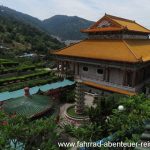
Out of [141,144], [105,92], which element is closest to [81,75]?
[105,92]

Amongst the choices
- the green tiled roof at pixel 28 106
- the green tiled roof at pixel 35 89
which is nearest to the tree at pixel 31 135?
the green tiled roof at pixel 28 106

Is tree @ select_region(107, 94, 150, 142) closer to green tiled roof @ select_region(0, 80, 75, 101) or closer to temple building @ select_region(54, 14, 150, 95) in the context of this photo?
temple building @ select_region(54, 14, 150, 95)

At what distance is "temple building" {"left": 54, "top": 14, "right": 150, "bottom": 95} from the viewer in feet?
72.7

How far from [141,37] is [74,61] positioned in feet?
36.7

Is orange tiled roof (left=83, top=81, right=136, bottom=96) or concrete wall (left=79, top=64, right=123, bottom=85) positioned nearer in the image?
orange tiled roof (left=83, top=81, right=136, bottom=96)

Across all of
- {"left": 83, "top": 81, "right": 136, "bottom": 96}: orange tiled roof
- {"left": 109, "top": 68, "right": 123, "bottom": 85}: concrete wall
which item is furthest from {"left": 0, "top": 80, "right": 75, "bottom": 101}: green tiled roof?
{"left": 109, "top": 68, "right": 123, "bottom": 85}: concrete wall

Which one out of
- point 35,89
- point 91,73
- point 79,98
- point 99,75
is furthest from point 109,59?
point 35,89

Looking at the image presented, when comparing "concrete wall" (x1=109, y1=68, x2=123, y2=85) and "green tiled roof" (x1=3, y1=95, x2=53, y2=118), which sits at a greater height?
"concrete wall" (x1=109, y1=68, x2=123, y2=85)

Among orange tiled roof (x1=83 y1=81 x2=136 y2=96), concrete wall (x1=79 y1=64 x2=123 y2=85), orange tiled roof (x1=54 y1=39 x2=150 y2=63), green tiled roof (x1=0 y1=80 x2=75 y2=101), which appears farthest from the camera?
concrete wall (x1=79 y1=64 x2=123 y2=85)

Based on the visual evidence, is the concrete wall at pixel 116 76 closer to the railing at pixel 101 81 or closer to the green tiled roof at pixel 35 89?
the railing at pixel 101 81

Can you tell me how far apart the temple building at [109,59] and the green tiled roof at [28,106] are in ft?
29.1

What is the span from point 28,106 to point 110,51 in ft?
39.6

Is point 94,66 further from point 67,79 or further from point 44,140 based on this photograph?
point 44,140

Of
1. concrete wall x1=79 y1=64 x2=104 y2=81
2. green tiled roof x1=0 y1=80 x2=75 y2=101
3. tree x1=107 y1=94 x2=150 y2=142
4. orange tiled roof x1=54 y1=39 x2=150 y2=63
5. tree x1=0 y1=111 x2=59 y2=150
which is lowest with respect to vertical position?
green tiled roof x1=0 y1=80 x2=75 y2=101
